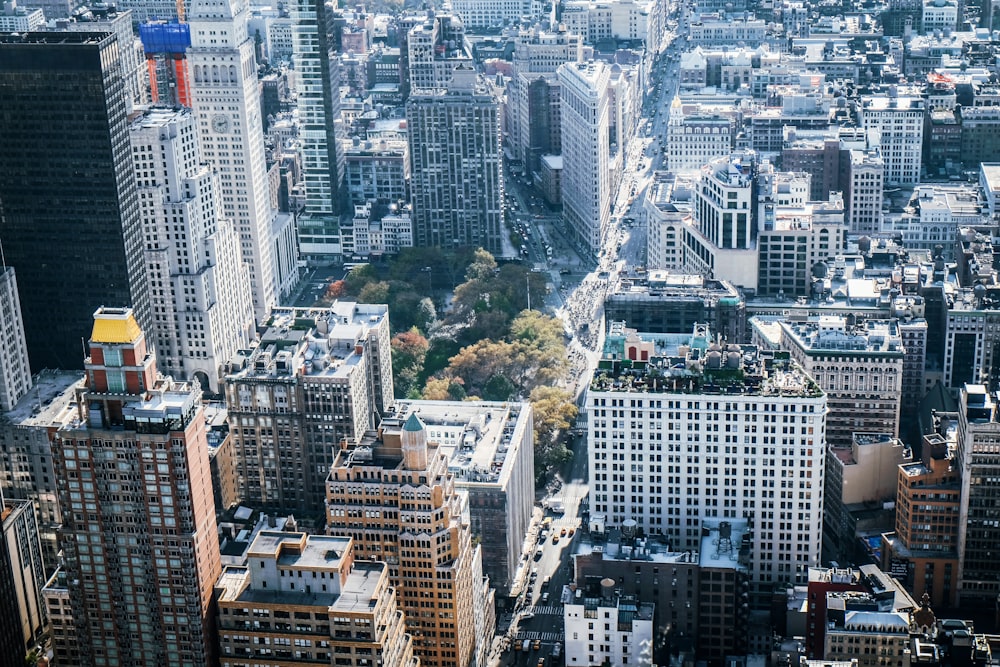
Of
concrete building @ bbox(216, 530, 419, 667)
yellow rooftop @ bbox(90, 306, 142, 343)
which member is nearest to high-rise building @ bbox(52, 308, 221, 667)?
yellow rooftop @ bbox(90, 306, 142, 343)

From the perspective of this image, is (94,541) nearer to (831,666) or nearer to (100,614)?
(100,614)

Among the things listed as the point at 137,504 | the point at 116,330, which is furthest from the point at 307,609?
the point at 116,330

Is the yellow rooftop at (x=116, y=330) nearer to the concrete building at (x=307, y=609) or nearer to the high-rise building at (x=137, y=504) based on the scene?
the high-rise building at (x=137, y=504)

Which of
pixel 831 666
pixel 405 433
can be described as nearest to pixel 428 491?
pixel 405 433

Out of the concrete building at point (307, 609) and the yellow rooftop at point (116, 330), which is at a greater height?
the yellow rooftop at point (116, 330)

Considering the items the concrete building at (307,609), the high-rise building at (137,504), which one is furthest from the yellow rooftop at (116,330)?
the concrete building at (307,609)

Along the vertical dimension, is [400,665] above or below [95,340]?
below

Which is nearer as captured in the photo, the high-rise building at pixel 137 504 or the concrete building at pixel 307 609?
the concrete building at pixel 307 609
